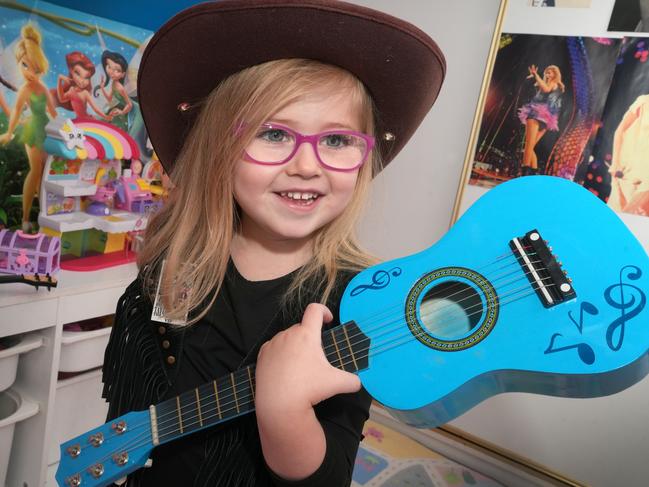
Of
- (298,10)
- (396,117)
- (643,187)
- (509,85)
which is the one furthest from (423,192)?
(298,10)

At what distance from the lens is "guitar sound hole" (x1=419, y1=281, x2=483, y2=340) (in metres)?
0.69

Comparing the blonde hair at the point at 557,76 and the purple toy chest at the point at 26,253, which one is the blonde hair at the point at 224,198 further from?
the blonde hair at the point at 557,76

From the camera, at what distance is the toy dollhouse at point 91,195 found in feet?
4.99

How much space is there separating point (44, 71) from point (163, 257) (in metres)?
1.03

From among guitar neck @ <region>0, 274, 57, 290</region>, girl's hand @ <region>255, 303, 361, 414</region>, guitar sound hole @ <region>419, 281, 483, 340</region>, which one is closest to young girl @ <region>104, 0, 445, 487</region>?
girl's hand @ <region>255, 303, 361, 414</region>

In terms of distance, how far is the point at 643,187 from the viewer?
146cm

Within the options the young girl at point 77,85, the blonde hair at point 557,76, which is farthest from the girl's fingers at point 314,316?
the young girl at point 77,85

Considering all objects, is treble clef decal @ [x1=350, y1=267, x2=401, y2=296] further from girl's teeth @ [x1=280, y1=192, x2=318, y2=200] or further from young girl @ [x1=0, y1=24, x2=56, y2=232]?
young girl @ [x1=0, y1=24, x2=56, y2=232]

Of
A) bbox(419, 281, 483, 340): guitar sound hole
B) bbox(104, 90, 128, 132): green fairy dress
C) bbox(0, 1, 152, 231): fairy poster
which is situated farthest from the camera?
bbox(104, 90, 128, 132): green fairy dress

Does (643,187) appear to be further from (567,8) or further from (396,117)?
(396,117)

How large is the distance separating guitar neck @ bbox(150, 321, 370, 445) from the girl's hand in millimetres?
33

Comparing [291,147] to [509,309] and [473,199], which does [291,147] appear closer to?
[509,309]

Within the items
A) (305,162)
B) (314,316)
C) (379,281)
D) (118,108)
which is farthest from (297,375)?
(118,108)

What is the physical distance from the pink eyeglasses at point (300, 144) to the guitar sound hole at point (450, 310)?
235 mm
